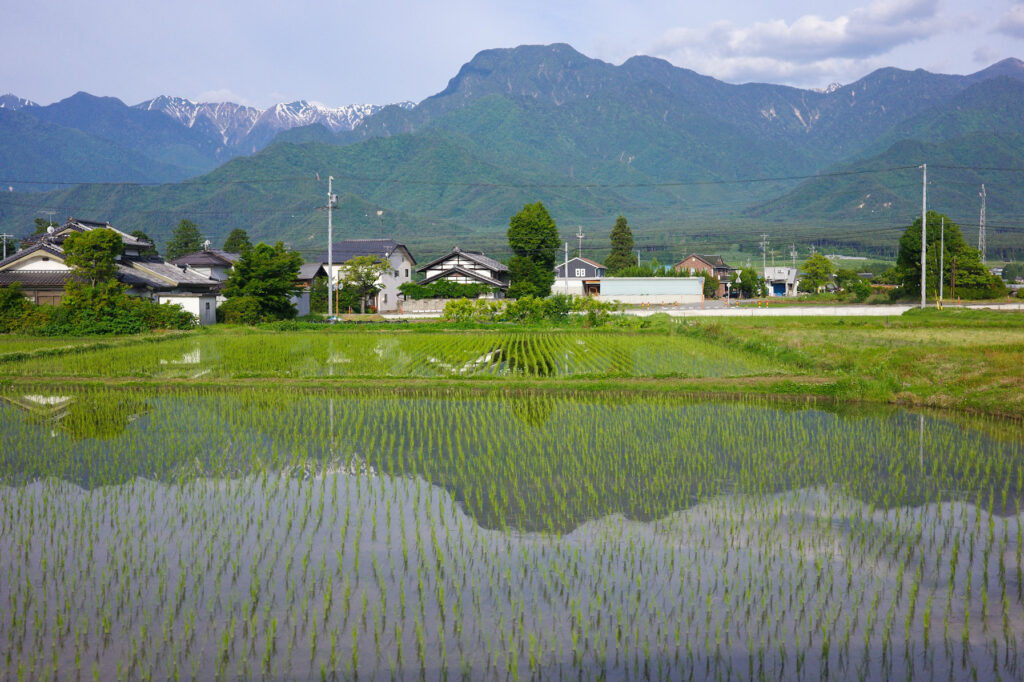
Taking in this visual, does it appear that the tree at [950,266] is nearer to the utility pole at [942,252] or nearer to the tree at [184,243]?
the utility pole at [942,252]

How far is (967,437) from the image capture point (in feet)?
41.3

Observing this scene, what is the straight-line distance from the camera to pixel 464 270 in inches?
2008

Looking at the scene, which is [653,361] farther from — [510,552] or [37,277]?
[37,277]

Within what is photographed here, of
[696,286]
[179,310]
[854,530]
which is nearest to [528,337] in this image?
[179,310]

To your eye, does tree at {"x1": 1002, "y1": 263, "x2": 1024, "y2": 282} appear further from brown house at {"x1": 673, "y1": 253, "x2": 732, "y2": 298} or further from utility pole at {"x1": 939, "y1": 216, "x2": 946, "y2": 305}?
utility pole at {"x1": 939, "y1": 216, "x2": 946, "y2": 305}

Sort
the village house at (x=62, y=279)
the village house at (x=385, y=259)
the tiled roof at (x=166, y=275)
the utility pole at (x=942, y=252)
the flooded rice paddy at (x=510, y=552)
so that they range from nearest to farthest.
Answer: the flooded rice paddy at (x=510, y=552) < the village house at (x=62, y=279) < the tiled roof at (x=166, y=275) < the utility pole at (x=942, y=252) < the village house at (x=385, y=259)

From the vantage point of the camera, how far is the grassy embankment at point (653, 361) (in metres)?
17.0

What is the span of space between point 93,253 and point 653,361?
21336 millimetres

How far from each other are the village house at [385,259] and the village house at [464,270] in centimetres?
146

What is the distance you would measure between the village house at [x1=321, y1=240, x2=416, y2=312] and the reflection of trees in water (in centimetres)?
3335

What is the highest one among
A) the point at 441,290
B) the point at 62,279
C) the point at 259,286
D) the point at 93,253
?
the point at 93,253

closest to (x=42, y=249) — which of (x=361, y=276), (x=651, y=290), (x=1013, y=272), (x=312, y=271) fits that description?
(x=361, y=276)

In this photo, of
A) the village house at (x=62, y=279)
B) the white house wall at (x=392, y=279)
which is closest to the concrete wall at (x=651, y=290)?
the white house wall at (x=392, y=279)

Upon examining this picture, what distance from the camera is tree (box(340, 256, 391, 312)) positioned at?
43781 mm
